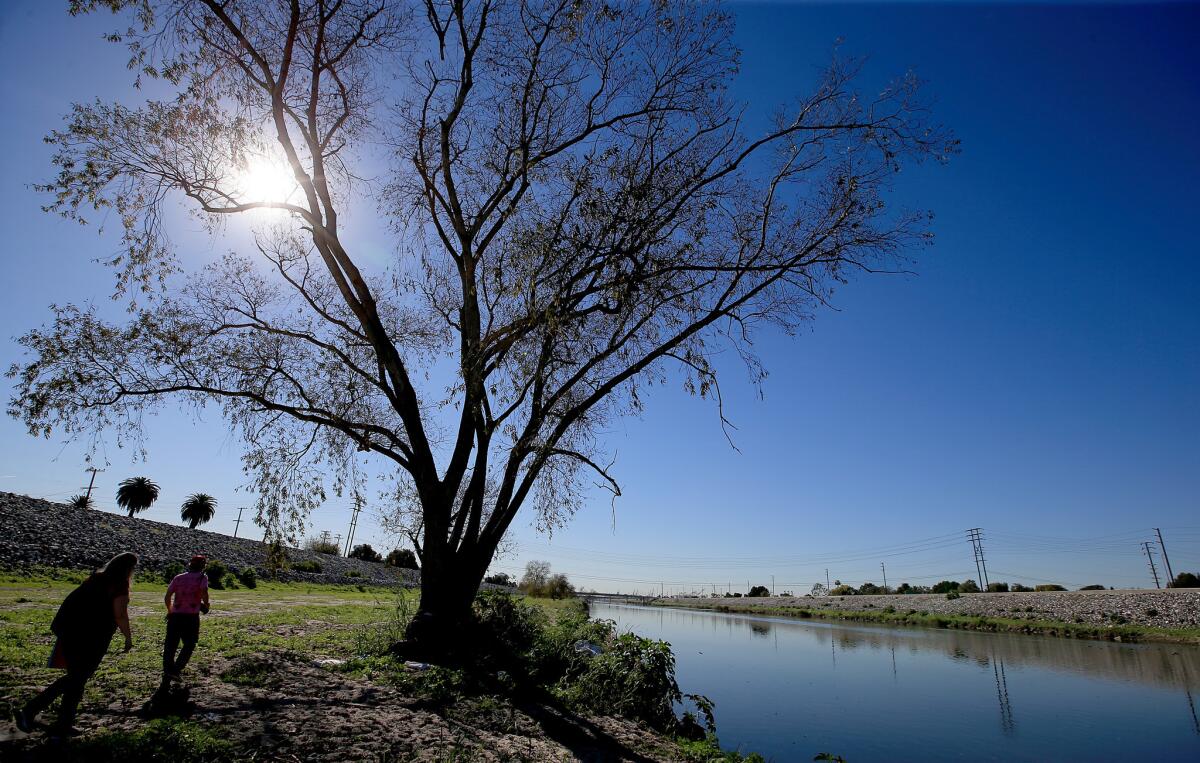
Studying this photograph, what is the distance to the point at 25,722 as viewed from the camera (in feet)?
16.2

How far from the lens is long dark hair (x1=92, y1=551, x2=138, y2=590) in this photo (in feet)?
19.1

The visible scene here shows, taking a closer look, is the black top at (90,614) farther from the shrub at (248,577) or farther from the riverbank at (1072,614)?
the riverbank at (1072,614)

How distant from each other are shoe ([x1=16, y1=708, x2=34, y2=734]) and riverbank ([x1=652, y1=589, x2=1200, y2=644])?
37153 millimetres

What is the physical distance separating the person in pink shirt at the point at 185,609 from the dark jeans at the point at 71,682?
4.73ft

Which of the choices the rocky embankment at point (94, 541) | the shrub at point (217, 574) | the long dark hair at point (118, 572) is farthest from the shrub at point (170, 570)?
the long dark hair at point (118, 572)

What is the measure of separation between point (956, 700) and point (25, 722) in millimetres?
18085

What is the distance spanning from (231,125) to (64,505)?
94.9 feet

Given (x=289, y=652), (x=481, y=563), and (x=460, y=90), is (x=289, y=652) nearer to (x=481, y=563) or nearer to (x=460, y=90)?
(x=481, y=563)

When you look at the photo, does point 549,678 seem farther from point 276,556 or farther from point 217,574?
point 217,574

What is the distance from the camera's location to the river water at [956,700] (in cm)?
1029

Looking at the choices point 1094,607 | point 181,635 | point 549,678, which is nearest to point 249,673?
point 181,635

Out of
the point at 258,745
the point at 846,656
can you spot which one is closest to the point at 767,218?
the point at 258,745

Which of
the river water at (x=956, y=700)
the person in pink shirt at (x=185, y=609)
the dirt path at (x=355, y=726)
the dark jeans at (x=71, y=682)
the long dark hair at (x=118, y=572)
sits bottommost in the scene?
the river water at (x=956, y=700)

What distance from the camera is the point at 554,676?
10.4 m
